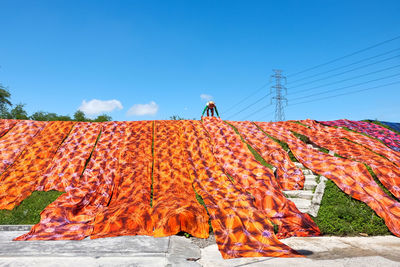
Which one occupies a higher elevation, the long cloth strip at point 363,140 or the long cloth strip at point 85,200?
the long cloth strip at point 363,140

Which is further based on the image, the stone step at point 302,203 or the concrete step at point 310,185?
the concrete step at point 310,185

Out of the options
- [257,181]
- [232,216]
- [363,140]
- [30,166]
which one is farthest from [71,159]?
[363,140]

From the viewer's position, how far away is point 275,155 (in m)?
8.64

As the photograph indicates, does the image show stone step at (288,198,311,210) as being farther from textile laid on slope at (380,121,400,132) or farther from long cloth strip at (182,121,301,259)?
textile laid on slope at (380,121,400,132)

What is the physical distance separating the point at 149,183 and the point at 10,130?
7.30 meters

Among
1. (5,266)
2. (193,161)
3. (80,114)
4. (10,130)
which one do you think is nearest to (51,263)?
(5,266)

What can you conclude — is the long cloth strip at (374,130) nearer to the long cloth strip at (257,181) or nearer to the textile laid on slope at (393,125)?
the textile laid on slope at (393,125)

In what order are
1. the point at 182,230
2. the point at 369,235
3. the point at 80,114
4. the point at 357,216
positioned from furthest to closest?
the point at 80,114 < the point at 357,216 < the point at 369,235 < the point at 182,230

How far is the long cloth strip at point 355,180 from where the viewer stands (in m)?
5.68

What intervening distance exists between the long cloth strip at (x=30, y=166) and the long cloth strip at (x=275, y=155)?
7.62 meters

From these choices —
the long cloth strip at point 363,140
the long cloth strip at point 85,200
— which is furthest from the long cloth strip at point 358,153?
the long cloth strip at point 85,200

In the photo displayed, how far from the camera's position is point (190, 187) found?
756 cm

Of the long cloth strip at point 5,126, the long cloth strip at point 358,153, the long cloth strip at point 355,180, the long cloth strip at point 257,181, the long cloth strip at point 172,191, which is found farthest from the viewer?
the long cloth strip at point 5,126

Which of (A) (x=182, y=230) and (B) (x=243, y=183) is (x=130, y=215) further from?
(B) (x=243, y=183)
